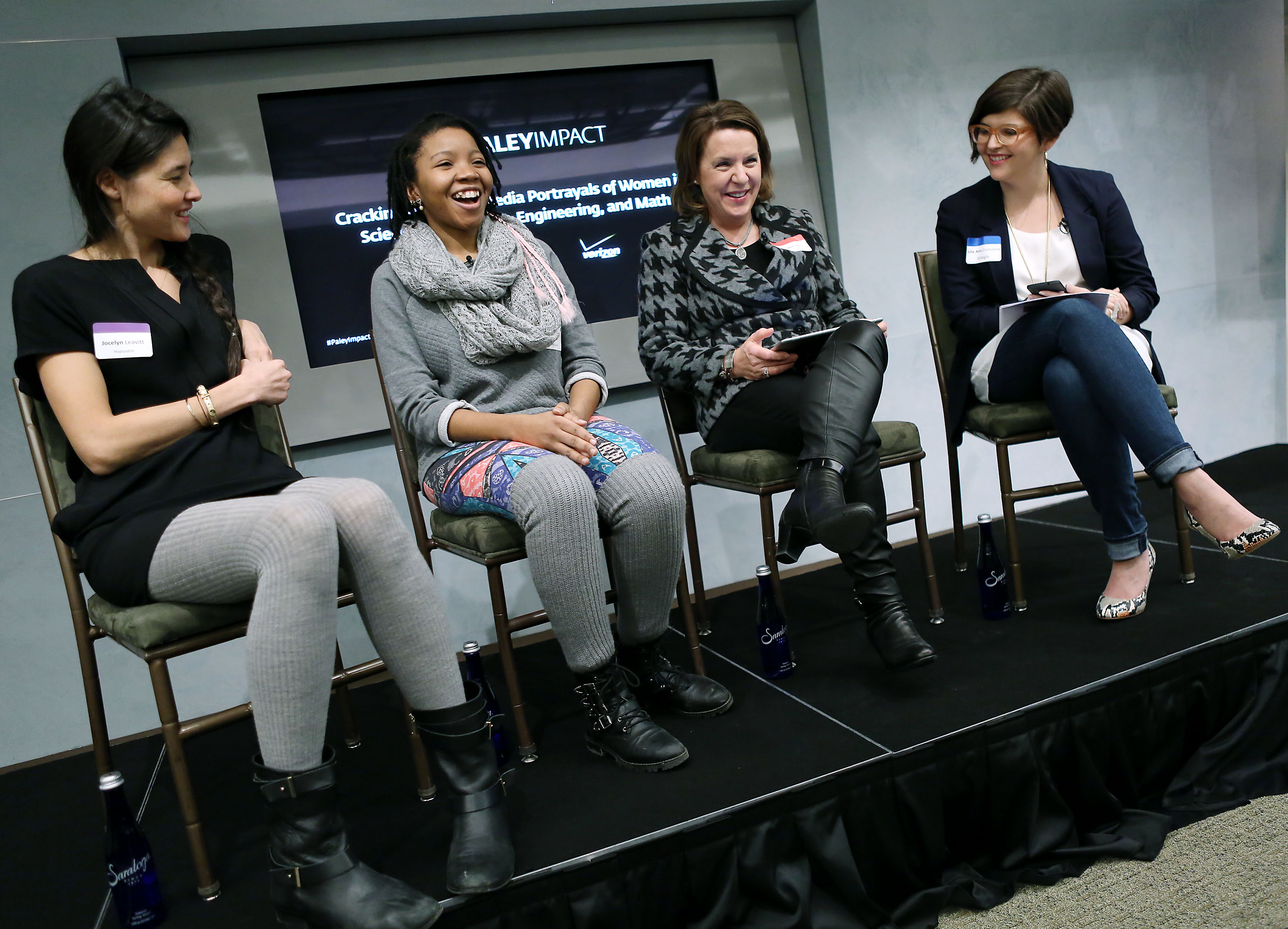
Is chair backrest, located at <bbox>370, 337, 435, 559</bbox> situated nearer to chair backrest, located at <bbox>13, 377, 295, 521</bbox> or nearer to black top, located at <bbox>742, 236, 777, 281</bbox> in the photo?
chair backrest, located at <bbox>13, 377, 295, 521</bbox>

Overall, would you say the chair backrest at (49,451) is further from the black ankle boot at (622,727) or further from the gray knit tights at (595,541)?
the black ankle boot at (622,727)

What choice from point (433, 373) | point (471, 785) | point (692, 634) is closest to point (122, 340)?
point (433, 373)

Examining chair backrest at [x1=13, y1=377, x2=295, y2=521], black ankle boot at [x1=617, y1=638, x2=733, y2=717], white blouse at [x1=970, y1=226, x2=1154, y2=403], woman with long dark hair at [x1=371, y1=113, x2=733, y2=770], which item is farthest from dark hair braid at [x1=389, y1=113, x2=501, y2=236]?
white blouse at [x1=970, y1=226, x2=1154, y2=403]

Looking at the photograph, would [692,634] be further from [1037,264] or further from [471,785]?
[1037,264]

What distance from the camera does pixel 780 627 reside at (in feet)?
6.74

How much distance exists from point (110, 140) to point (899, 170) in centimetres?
249

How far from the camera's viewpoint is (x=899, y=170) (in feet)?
10.6

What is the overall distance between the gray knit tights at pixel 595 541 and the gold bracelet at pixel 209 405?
1.73 ft

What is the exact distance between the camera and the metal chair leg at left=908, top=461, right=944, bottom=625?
2.26m

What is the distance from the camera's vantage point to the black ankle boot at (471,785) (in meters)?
1.38

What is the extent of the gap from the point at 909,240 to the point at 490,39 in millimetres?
1553

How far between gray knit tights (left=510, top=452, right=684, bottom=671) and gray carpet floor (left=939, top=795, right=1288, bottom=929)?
2.49 feet

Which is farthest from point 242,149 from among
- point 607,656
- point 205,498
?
point 607,656

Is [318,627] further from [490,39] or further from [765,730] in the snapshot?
[490,39]
